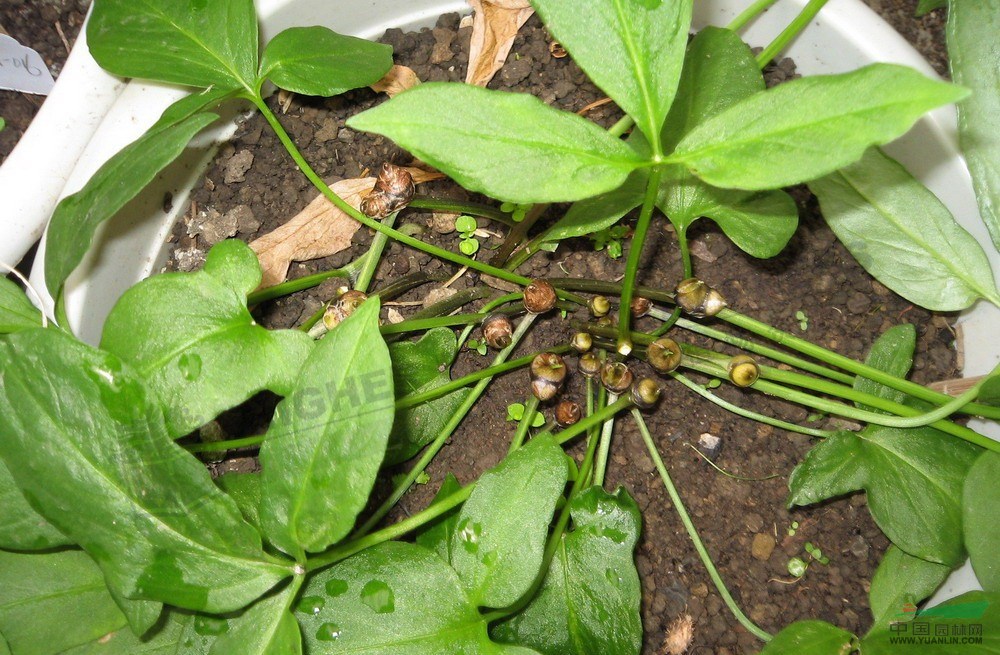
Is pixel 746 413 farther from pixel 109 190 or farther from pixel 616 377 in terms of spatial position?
pixel 109 190

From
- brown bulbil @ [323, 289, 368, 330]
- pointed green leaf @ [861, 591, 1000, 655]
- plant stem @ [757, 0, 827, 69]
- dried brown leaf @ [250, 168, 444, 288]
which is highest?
plant stem @ [757, 0, 827, 69]

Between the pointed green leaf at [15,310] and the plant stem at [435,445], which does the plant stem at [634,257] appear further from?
the pointed green leaf at [15,310]

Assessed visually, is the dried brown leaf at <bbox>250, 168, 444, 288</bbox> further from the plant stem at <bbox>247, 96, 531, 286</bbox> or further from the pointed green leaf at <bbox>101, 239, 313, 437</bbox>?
the pointed green leaf at <bbox>101, 239, 313, 437</bbox>

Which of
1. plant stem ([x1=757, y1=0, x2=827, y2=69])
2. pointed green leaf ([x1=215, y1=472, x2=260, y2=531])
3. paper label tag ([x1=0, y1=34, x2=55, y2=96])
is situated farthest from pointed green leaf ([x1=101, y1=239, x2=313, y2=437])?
plant stem ([x1=757, y1=0, x2=827, y2=69])

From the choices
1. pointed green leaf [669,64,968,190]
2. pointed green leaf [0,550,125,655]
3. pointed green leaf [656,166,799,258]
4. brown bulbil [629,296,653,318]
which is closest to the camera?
pointed green leaf [669,64,968,190]

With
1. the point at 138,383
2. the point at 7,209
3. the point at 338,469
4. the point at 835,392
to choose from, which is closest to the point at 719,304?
the point at 835,392

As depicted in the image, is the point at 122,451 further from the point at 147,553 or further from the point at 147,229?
the point at 147,229

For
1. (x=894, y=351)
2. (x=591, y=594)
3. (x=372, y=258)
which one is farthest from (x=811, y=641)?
(x=372, y=258)
